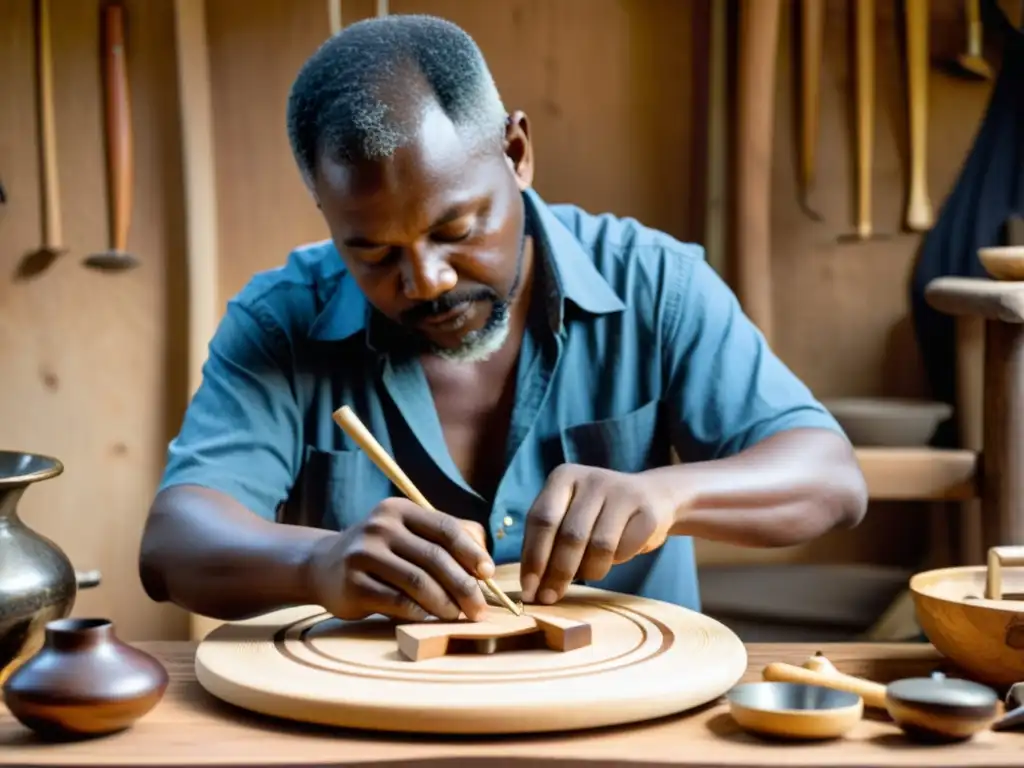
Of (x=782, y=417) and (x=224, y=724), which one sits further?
(x=782, y=417)

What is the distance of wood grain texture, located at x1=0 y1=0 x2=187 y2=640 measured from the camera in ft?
10.5

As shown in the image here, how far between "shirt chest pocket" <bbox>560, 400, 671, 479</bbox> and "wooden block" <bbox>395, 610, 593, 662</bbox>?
0.68m

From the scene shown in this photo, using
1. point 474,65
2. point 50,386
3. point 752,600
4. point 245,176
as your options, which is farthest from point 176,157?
point 752,600

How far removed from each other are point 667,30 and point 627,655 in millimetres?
2058

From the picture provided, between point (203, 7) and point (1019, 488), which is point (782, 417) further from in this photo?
point (203, 7)

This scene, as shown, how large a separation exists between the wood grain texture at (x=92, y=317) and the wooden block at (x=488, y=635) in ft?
6.36

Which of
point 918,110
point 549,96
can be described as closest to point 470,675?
point 549,96

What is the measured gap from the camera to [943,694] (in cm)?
131

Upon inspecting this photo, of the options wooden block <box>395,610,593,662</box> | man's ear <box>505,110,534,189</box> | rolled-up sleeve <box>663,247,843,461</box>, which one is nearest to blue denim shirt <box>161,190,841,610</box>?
rolled-up sleeve <box>663,247,843,461</box>

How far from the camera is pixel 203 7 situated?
3188mm

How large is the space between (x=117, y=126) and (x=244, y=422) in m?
1.36

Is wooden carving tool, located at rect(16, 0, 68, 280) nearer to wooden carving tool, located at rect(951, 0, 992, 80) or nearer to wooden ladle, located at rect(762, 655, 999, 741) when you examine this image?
wooden carving tool, located at rect(951, 0, 992, 80)

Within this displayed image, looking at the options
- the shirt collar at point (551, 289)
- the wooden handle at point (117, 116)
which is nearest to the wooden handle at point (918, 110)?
the shirt collar at point (551, 289)

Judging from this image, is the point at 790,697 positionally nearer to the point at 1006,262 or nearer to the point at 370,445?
the point at 370,445
